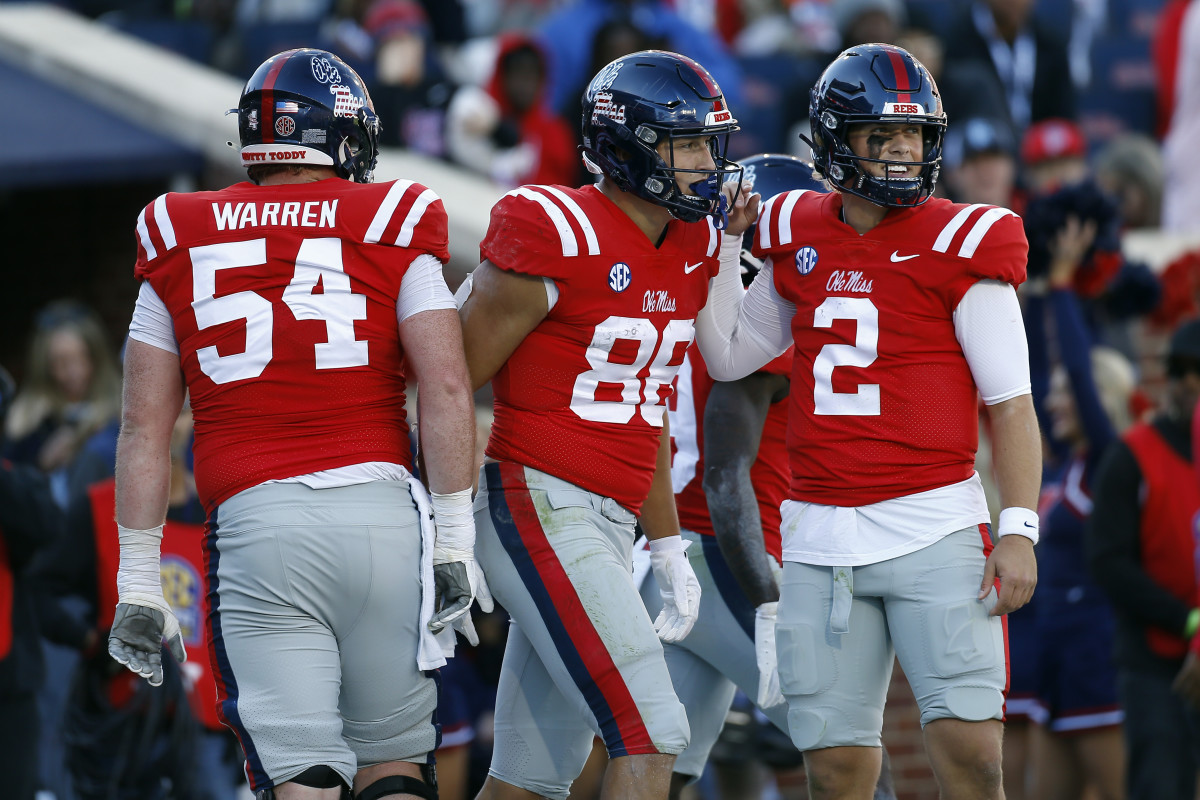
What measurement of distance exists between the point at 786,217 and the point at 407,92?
5775 millimetres

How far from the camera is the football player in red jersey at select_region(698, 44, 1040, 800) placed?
3.95 metres

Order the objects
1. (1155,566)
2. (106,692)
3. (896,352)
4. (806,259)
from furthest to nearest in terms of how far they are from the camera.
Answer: (1155,566)
(106,692)
(806,259)
(896,352)

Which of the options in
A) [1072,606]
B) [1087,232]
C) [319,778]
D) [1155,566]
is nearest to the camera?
[319,778]

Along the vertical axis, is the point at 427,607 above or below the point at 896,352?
below

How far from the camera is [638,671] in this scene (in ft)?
12.7

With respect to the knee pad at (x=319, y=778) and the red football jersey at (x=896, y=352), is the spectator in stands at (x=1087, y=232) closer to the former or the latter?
the red football jersey at (x=896, y=352)

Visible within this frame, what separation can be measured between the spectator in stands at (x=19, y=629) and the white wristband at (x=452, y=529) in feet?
7.18

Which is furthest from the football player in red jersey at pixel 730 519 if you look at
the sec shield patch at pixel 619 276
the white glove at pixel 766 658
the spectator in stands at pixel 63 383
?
the spectator in stands at pixel 63 383

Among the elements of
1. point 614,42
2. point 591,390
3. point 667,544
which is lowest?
point 667,544

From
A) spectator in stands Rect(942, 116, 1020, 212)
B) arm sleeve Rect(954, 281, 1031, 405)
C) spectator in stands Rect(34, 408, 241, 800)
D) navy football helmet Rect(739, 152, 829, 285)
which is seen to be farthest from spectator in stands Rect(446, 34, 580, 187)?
arm sleeve Rect(954, 281, 1031, 405)

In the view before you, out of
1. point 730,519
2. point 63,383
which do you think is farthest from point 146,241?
point 63,383

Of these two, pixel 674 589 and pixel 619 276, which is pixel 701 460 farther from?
pixel 619 276

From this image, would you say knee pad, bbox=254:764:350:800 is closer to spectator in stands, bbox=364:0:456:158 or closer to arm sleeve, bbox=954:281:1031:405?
arm sleeve, bbox=954:281:1031:405

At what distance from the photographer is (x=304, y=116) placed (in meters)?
3.96
